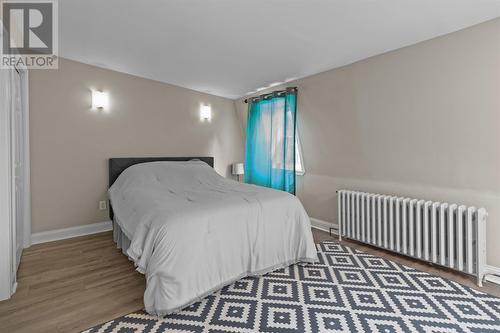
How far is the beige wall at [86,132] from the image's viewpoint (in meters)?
3.10

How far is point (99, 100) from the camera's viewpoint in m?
3.44

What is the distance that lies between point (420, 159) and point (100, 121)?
4.00 metres

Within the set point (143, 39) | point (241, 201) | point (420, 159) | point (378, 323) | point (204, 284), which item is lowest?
point (378, 323)

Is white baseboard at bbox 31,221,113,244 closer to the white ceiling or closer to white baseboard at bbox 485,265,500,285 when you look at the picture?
the white ceiling

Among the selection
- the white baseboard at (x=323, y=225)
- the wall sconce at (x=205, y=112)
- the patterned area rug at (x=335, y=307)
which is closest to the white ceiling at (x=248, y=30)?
the wall sconce at (x=205, y=112)

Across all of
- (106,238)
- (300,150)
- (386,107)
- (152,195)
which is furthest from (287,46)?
(106,238)

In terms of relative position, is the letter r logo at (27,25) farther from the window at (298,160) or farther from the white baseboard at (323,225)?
the white baseboard at (323,225)

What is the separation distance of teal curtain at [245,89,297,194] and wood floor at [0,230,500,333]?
1.61 metres

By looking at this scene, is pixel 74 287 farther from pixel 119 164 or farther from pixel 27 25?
pixel 27 25

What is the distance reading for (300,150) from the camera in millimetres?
4062

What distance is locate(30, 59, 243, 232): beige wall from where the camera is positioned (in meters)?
3.10

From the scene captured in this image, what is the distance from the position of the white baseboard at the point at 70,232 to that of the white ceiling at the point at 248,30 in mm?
2195

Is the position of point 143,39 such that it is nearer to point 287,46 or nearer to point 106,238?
point 287,46

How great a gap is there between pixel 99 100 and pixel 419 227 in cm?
413
